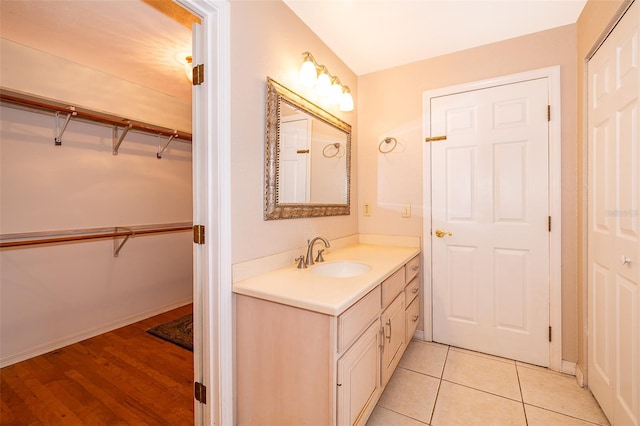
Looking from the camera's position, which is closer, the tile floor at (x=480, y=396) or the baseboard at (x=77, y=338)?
the tile floor at (x=480, y=396)

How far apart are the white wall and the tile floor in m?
2.52

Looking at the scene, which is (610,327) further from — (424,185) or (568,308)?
(424,185)

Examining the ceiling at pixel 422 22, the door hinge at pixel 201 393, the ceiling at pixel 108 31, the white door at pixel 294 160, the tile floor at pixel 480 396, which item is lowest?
the tile floor at pixel 480 396

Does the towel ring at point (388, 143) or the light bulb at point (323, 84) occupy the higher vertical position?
the light bulb at point (323, 84)

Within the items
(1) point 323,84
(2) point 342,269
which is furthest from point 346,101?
(2) point 342,269

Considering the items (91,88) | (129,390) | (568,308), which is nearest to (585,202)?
(568,308)

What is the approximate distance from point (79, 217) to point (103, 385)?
1397 mm

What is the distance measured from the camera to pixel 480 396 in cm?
168

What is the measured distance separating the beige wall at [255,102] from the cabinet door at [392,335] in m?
0.69

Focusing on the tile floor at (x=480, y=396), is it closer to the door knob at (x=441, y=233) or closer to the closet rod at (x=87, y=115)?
the door knob at (x=441, y=233)

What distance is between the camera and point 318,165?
2.01m

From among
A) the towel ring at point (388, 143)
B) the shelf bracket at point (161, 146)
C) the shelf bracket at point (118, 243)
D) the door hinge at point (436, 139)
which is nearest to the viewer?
the door hinge at point (436, 139)

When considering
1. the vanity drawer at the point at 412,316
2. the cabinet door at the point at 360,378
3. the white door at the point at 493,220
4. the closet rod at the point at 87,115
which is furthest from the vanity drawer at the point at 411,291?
the closet rod at the point at 87,115

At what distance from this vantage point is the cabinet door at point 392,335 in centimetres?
154
